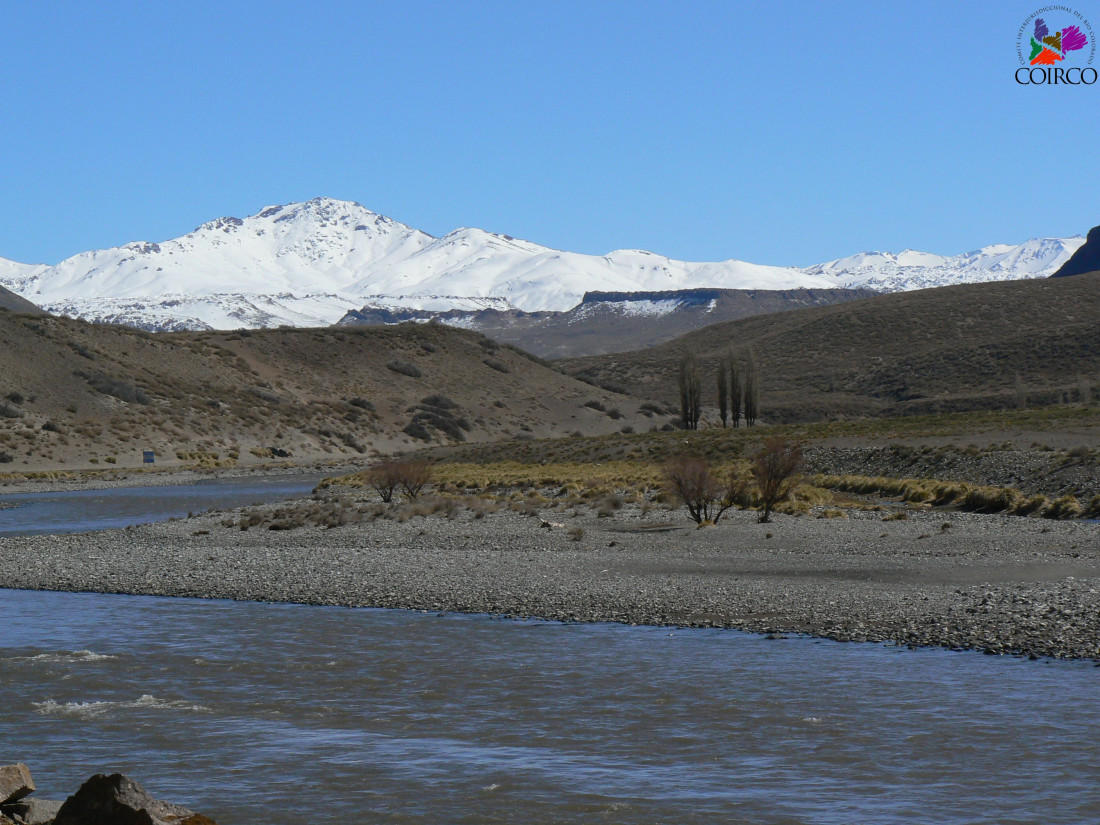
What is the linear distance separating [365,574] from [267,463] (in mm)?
49296

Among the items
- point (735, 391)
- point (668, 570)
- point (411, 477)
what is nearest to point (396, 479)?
point (411, 477)

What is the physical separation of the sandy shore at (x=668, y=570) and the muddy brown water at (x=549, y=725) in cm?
133

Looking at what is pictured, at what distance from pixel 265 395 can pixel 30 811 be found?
255 feet

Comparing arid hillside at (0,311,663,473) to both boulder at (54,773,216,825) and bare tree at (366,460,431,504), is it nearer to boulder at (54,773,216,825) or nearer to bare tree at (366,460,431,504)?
bare tree at (366,460,431,504)

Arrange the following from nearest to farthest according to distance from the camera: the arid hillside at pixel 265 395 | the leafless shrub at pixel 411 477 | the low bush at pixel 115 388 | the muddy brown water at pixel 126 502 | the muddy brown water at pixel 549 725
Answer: the muddy brown water at pixel 549 725, the muddy brown water at pixel 126 502, the leafless shrub at pixel 411 477, the arid hillside at pixel 265 395, the low bush at pixel 115 388

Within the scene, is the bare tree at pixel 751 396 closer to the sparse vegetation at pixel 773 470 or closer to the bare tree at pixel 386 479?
the bare tree at pixel 386 479

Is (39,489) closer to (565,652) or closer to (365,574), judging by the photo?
(365,574)

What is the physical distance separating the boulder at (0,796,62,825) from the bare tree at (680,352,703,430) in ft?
225

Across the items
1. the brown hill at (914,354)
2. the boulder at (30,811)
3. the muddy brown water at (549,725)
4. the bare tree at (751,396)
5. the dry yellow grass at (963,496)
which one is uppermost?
the brown hill at (914,354)

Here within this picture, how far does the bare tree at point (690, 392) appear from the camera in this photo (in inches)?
2997

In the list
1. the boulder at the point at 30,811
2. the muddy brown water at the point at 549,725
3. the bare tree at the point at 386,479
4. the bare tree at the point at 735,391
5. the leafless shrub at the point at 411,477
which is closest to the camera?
the boulder at the point at 30,811

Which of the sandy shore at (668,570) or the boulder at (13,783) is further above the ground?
the sandy shore at (668,570)

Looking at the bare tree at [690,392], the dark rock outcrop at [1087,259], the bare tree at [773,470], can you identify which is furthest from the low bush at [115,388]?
the dark rock outcrop at [1087,259]

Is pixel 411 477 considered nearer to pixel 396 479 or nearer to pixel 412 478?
pixel 412 478
